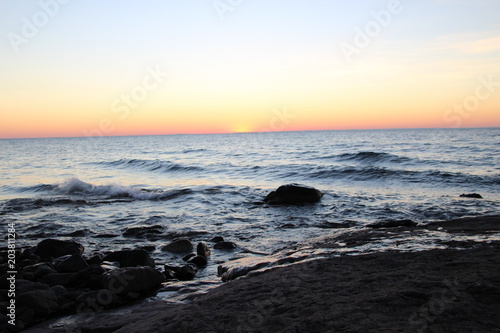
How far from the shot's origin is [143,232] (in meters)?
9.80

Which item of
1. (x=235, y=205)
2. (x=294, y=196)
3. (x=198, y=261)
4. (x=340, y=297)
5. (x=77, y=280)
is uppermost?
(x=340, y=297)

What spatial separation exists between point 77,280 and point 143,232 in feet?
12.7

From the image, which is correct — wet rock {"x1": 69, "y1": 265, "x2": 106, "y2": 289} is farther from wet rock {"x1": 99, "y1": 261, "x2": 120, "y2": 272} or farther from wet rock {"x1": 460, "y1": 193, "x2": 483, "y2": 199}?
wet rock {"x1": 460, "y1": 193, "x2": 483, "y2": 199}

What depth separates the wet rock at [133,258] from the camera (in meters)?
6.73

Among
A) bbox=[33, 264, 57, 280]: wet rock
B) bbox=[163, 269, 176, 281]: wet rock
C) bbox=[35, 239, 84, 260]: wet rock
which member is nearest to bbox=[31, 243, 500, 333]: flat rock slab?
bbox=[163, 269, 176, 281]: wet rock

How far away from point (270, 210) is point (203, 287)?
284 inches

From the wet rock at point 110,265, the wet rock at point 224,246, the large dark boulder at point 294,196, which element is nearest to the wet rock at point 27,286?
the wet rock at point 110,265

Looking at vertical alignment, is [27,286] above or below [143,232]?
above

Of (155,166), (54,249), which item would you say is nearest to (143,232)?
(54,249)

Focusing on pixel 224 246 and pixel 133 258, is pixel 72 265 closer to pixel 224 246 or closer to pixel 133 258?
pixel 133 258

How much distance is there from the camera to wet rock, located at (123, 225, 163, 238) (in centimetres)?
961

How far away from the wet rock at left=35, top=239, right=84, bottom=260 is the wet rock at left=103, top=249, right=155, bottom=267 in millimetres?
1168

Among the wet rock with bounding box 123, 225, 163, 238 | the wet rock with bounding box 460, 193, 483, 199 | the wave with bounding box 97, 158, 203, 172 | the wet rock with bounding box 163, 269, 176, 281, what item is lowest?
the wet rock with bounding box 123, 225, 163, 238

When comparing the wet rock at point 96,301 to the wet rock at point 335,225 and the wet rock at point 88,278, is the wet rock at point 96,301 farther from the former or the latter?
the wet rock at point 335,225
